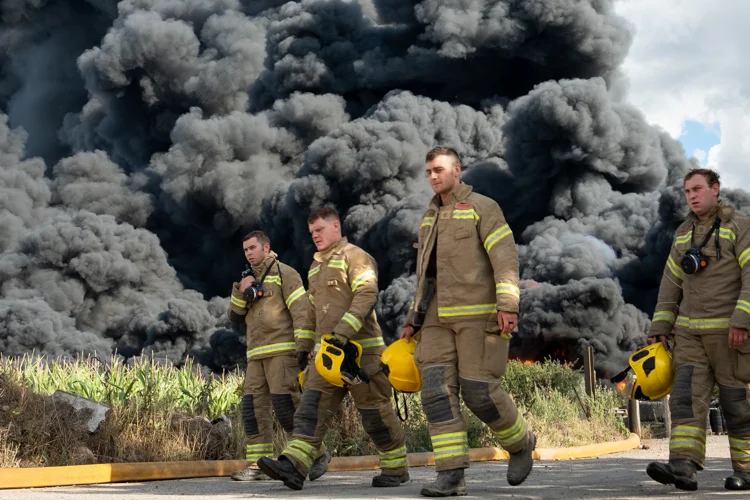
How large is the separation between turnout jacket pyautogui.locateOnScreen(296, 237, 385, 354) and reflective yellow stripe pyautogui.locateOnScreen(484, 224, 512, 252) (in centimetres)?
101

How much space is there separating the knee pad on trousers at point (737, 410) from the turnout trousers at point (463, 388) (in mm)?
1160

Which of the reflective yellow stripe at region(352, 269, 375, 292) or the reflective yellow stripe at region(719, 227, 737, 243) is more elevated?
the reflective yellow stripe at region(719, 227, 737, 243)

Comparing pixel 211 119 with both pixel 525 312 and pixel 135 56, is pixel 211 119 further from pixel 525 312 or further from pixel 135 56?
pixel 525 312

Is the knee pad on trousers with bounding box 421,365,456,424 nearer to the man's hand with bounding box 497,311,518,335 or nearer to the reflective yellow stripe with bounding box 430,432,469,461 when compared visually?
Answer: the reflective yellow stripe with bounding box 430,432,469,461

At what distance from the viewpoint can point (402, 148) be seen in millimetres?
46969

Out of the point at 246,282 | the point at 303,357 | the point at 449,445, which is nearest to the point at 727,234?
the point at 449,445

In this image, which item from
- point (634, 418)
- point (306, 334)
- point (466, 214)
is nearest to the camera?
point (466, 214)

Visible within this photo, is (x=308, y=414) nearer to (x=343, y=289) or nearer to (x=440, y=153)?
(x=343, y=289)

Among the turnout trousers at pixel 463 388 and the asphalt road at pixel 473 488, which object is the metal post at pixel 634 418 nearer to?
the asphalt road at pixel 473 488

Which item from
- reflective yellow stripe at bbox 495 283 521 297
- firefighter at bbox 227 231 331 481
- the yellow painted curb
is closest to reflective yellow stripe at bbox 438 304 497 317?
reflective yellow stripe at bbox 495 283 521 297

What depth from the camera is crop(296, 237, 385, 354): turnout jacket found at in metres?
6.29

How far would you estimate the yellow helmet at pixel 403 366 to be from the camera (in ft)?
18.8

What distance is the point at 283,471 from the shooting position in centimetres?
575

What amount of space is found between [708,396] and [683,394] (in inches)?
6.0
